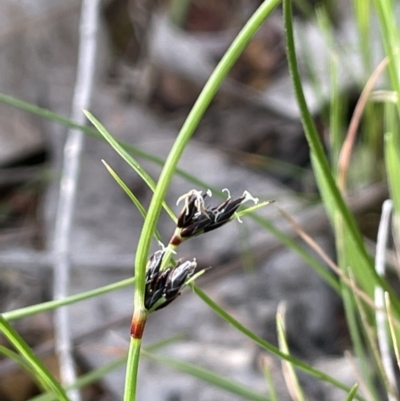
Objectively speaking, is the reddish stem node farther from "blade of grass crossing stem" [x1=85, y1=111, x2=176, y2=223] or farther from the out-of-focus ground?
the out-of-focus ground

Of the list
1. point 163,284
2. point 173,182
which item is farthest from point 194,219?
point 173,182

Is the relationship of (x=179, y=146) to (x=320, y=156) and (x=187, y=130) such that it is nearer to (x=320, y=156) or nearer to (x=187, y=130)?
(x=187, y=130)

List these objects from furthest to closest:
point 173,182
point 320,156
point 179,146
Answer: point 173,182 < point 320,156 < point 179,146

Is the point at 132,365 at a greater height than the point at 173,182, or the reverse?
the point at 173,182

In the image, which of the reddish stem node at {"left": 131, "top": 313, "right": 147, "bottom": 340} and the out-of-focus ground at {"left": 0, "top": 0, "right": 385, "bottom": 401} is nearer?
the reddish stem node at {"left": 131, "top": 313, "right": 147, "bottom": 340}

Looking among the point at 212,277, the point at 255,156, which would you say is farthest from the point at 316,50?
the point at 212,277

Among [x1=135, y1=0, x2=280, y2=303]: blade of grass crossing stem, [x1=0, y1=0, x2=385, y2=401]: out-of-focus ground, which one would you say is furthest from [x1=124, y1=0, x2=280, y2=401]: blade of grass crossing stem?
[x1=0, y1=0, x2=385, y2=401]: out-of-focus ground
